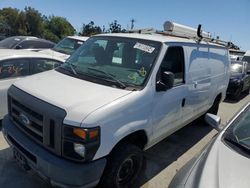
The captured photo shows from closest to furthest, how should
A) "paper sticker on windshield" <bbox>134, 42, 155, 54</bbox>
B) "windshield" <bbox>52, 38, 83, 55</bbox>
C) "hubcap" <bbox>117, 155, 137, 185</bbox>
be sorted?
1. "hubcap" <bbox>117, 155, 137, 185</bbox>
2. "paper sticker on windshield" <bbox>134, 42, 155, 54</bbox>
3. "windshield" <bbox>52, 38, 83, 55</bbox>

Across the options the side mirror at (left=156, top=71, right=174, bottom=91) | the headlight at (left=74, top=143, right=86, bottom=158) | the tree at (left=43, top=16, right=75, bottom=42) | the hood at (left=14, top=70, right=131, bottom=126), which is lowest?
the tree at (left=43, top=16, right=75, bottom=42)

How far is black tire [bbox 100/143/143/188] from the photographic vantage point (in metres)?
3.23

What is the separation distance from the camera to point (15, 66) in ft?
18.2

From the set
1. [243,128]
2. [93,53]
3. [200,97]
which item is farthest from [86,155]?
[200,97]

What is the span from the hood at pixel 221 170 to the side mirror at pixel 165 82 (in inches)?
54.9

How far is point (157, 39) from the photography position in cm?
414

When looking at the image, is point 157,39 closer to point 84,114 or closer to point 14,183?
point 84,114

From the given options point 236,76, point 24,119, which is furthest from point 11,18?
point 24,119

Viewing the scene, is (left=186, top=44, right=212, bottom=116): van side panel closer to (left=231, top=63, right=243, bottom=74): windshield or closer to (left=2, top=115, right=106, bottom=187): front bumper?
(left=2, top=115, right=106, bottom=187): front bumper

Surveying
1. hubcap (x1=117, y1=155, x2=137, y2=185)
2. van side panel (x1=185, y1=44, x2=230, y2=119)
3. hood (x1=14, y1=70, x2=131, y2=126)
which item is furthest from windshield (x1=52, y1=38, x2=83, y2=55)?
hubcap (x1=117, y1=155, x2=137, y2=185)

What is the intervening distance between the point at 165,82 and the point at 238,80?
8.27 meters

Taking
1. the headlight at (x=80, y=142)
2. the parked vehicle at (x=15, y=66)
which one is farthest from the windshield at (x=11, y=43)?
the headlight at (x=80, y=142)

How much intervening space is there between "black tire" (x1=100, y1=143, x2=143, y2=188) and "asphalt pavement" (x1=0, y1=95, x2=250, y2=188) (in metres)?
0.32

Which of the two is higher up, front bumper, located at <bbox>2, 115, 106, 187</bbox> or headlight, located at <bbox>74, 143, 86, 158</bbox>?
headlight, located at <bbox>74, 143, 86, 158</bbox>
